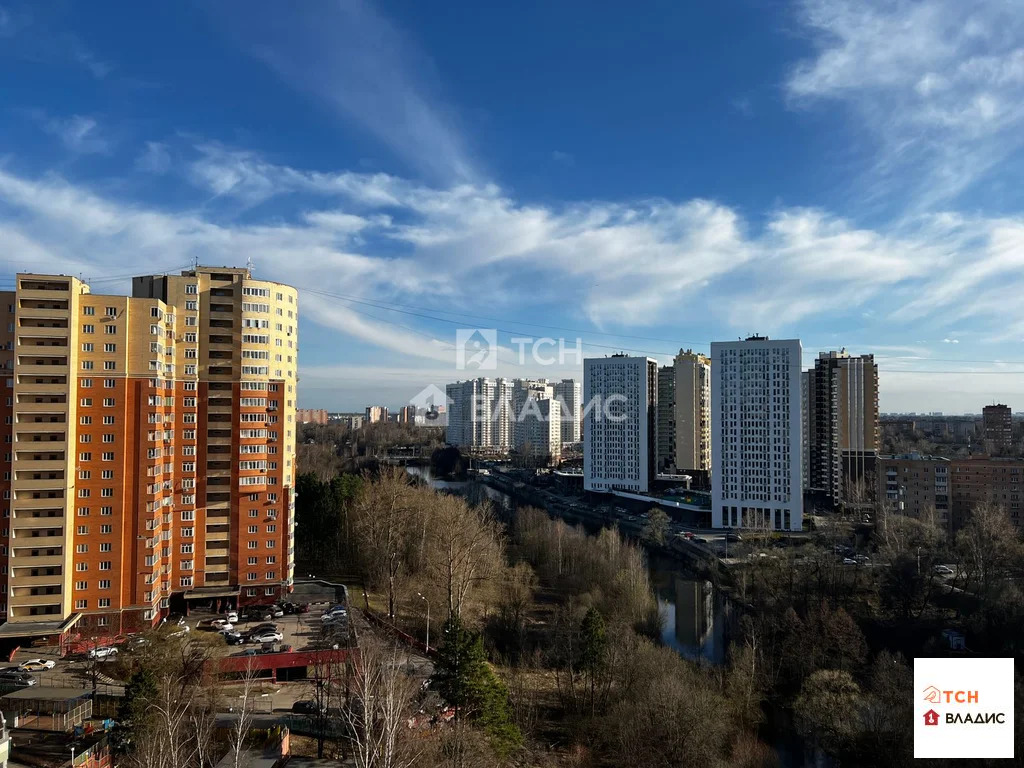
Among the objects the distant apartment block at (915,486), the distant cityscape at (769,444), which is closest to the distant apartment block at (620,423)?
the distant cityscape at (769,444)

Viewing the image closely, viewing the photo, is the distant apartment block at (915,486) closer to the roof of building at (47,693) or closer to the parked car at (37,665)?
the roof of building at (47,693)

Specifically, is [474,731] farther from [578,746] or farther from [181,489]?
[181,489]

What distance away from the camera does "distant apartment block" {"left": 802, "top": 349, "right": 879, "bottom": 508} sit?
23.3m

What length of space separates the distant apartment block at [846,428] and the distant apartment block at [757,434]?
3.77 m

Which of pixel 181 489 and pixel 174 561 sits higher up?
pixel 181 489

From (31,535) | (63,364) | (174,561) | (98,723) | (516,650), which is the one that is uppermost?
(63,364)

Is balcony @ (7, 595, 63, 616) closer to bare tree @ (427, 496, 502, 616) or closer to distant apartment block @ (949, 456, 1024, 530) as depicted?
bare tree @ (427, 496, 502, 616)

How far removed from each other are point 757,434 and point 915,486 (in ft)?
16.7

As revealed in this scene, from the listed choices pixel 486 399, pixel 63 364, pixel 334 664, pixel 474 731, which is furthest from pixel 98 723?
pixel 486 399

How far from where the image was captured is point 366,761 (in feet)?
15.1

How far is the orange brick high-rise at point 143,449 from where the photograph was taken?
9531 mm

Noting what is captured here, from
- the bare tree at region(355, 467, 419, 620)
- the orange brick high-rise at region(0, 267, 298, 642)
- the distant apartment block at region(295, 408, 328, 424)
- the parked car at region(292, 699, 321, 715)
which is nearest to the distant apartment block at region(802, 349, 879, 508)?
the bare tree at region(355, 467, 419, 620)

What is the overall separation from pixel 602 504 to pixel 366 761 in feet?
75.1

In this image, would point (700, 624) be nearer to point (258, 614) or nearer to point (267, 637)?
point (267, 637)
